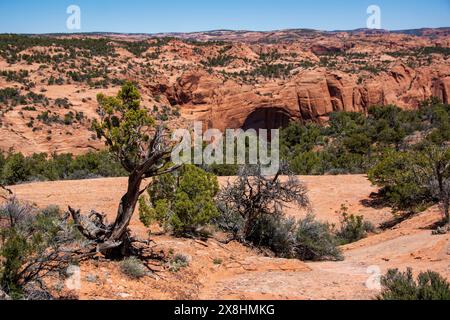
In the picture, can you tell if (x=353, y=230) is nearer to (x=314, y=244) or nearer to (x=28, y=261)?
(x=314, y=244)

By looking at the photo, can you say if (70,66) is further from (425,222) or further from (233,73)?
(425,222)

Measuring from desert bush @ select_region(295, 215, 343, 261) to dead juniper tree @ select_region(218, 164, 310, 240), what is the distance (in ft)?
2.48

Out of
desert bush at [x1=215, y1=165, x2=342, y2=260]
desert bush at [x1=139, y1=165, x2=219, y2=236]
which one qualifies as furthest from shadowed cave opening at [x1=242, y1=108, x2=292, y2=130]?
desert bush at [x1=139, y1=165, x2=219, y2=236]

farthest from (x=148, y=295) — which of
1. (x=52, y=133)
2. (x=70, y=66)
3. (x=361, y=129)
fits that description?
(x=70, y=66)

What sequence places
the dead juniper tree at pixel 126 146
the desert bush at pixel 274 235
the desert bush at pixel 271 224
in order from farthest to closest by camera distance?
the desert bush at pixel 274 235 < the desert bush at pixel 271 224 < the dead juniper tree at pixel 126 146

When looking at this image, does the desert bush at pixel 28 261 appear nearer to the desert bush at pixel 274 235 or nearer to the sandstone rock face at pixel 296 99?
A: the desert bush at pixel 274 235

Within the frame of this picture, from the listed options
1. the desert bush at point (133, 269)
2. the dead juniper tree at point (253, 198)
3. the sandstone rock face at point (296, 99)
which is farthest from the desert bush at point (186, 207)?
the sandstone rock face at point (296, 99)

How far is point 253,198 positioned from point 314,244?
194cm

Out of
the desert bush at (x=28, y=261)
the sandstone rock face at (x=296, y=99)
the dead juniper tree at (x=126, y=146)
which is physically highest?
the sandstone rock face at (x=296, y=99)

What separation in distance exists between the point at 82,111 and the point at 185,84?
42.5 ft

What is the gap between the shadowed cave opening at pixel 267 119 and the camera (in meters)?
37.0

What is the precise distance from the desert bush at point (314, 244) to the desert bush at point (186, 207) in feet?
8.08

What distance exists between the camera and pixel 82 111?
1492 inches

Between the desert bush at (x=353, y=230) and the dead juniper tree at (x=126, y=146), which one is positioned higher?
the dead juniper tree at (x=126, y=146)
